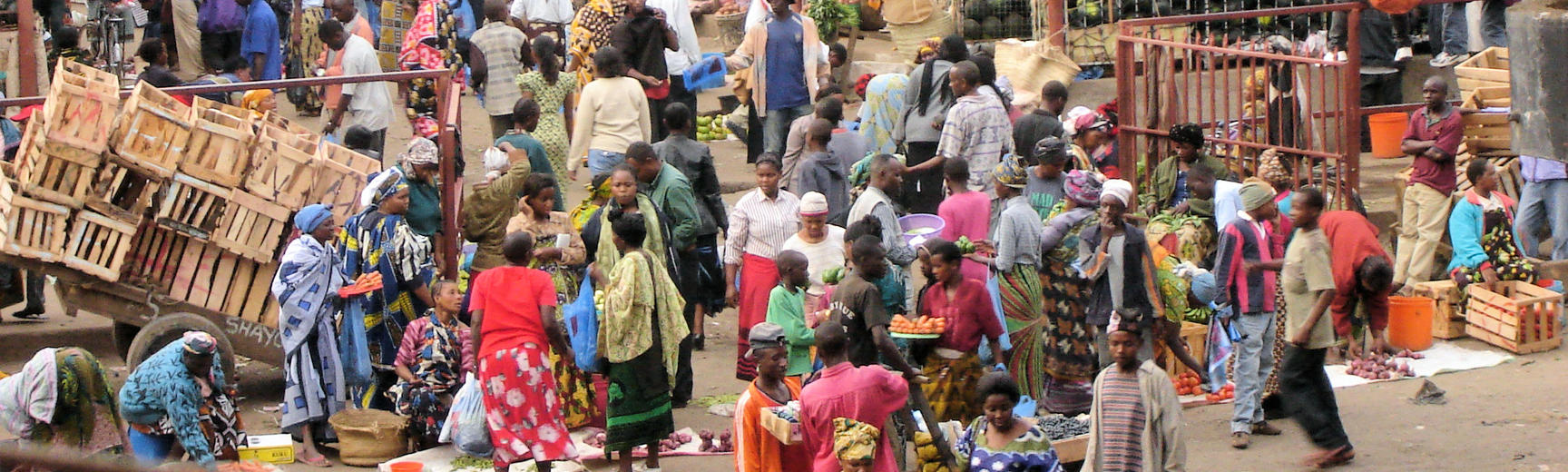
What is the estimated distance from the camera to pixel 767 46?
1386 centimetres

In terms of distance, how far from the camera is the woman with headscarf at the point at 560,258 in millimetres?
9906

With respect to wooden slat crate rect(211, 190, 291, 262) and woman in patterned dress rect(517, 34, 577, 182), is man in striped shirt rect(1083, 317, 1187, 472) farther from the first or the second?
woman in patterned dress rect(517, 34, 577, 182)

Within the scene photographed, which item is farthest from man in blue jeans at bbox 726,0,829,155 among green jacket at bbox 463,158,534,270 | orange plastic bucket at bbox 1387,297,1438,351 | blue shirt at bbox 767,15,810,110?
orange plastic bucket at bbox 1387,297,1438,351

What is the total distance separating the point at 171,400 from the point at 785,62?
652 centimetres

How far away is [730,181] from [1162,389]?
8.12 metres

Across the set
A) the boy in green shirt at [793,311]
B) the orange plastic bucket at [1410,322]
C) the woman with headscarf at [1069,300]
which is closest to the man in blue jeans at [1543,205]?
the orange plastic bucket at [1410,322]

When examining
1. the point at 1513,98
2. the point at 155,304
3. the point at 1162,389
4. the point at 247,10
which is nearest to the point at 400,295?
the point at 155,304

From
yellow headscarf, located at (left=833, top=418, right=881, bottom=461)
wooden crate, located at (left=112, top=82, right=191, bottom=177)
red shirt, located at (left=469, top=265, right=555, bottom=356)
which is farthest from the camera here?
wooden crate, located at (left=112, top=82, right=191, bottom=177)

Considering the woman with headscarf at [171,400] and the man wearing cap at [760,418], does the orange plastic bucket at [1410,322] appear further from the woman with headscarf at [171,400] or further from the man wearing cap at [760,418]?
the woman with headscarf at [171,400]

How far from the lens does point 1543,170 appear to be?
12.0 metres

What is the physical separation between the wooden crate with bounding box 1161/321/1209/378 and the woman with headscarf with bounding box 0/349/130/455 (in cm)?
535

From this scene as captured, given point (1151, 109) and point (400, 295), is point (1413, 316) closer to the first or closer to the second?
point (1151, 109)

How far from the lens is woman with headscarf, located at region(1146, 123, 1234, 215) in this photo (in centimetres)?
1082

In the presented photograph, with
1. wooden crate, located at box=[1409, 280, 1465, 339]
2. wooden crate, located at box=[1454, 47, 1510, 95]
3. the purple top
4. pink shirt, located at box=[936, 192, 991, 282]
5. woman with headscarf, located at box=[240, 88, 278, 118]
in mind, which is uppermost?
woman with headscarf, located at box=[240, 88, 278, 118]
